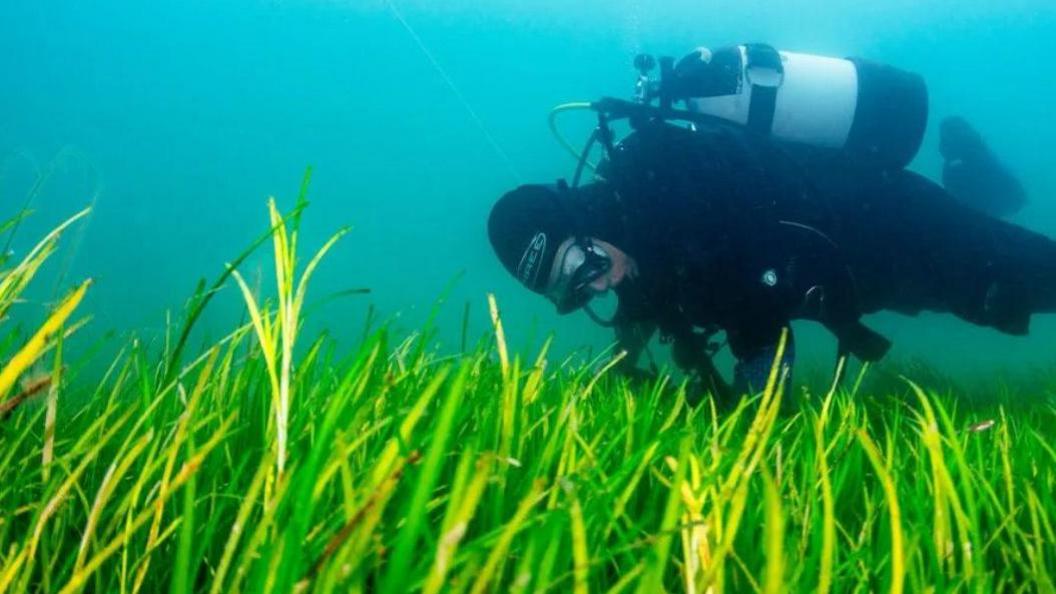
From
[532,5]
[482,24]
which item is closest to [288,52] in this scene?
[482,24]

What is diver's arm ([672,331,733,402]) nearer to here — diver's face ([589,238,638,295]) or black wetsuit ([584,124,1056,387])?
black wetsuit ([584,124,1056,387])

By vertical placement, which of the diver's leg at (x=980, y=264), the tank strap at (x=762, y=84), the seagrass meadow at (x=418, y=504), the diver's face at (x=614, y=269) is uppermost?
the tank strap at (x=762, y=84)

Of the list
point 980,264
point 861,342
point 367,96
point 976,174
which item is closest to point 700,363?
point 861,342

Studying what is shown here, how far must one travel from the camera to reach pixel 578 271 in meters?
3.95

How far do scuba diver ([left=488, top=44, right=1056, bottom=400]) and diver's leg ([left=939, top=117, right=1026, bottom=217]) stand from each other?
276 centimetres

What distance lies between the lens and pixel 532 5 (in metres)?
71.5

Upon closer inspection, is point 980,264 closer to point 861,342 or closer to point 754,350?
point 861,342

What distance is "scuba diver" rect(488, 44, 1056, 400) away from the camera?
3760 millimetres

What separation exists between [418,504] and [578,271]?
11.6 ft

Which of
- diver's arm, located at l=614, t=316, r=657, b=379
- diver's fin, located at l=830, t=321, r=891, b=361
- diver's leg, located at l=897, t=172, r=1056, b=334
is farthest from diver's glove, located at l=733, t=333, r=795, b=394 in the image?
diver's leg, located at l=897, t=172, r=1056, b=334

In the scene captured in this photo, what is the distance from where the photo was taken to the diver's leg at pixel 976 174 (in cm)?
698

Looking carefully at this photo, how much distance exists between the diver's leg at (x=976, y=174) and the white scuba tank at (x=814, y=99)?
2.68 meters

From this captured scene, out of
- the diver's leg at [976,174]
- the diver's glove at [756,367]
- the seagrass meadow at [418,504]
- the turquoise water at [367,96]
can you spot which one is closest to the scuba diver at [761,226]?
the diver's glove at [756,367]

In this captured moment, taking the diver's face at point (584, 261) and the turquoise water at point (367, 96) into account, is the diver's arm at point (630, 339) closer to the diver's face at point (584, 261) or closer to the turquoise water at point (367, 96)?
the diver's face at point (584, 261)
